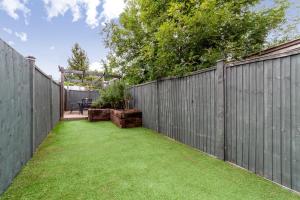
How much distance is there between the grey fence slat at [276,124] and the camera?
2.29m

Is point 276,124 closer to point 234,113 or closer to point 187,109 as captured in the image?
point 234,113

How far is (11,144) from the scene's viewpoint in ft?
7.77

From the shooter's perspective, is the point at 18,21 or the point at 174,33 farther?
the point at 18,21

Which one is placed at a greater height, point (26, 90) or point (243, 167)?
point (26, 90)

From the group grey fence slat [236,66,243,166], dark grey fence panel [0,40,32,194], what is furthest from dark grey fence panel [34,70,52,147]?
grey fence slat [236,66,243,166]

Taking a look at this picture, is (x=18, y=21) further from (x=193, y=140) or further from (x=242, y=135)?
(x=242, y=135)

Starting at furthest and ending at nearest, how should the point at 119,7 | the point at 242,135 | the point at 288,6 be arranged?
the point at 119,7 → the point at 288,6 → the point at 242,135

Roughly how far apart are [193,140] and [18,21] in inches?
559

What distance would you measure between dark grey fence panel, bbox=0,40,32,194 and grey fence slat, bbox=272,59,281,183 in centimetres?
309

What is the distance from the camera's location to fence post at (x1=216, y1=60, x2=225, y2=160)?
318 cm

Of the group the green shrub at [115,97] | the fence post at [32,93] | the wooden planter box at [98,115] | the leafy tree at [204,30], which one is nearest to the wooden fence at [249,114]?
the leafy tree at [204,30]

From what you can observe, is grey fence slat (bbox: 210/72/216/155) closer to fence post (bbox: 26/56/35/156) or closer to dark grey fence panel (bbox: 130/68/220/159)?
dark grey fence panel (bbox: 130/68/220/159)

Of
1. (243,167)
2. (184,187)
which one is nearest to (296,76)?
(243,167)

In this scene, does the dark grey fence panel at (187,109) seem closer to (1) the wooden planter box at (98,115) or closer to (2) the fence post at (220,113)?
(2) the fence post at (220,113)
